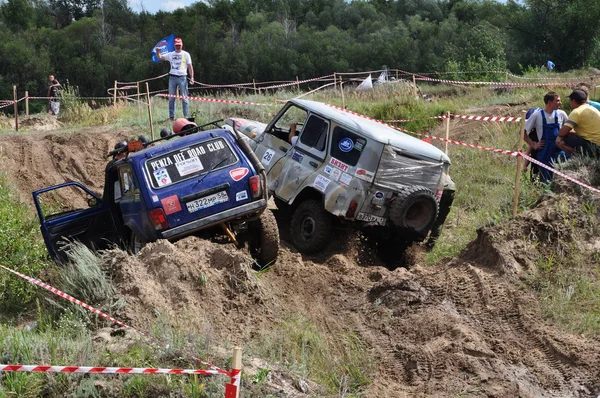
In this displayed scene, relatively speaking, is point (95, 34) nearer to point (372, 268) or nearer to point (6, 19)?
point (6, 19)

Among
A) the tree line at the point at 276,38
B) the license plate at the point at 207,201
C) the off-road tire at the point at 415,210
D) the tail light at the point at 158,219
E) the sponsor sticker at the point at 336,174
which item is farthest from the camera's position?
the tree line at the point at 276,38

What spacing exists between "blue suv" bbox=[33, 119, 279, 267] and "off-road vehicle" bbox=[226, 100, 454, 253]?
3.86ft

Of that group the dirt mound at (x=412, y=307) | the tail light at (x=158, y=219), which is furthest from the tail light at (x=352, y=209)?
the tail light at (x=158, y=219)

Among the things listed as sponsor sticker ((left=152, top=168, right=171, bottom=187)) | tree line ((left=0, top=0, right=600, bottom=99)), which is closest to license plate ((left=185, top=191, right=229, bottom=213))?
sponsor sticker ((left=152, top=168, right=171, bottom=187))

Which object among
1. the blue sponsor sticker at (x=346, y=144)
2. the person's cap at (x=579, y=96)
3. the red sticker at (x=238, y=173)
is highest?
the person's cap at (x=579, y=96)

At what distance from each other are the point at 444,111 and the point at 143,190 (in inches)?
480

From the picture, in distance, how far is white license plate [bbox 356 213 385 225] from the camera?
34.2ft

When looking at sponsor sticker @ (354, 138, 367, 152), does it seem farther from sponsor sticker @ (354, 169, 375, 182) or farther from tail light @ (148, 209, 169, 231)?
tail light @ (148, 209, 169, 231)

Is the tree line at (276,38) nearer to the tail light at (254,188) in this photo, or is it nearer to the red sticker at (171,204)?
the tail light at (254,188)

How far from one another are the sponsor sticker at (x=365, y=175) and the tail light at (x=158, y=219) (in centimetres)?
263

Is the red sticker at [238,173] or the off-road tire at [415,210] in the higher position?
the red sticker at [238,173]

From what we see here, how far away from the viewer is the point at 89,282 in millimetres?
7773

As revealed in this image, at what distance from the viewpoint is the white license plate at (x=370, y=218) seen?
10414mm

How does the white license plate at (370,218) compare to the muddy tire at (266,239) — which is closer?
the muddy tire at (266,239)
